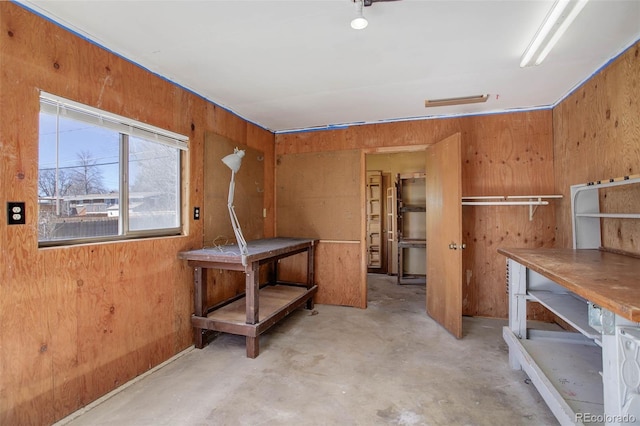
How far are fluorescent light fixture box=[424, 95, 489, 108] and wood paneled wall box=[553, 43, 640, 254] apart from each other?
0.86 m

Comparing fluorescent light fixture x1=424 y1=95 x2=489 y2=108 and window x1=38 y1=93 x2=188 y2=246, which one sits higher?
fluorescent light fixture x1=424 y1=95 x2=489 y2=108

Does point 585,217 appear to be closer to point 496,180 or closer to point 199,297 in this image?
point 496,180

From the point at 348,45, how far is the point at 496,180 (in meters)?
2.54

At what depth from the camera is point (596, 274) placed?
5.08 feet

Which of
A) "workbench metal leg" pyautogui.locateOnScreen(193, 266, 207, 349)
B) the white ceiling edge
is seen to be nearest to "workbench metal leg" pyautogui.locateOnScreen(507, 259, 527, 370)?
the white ceiling edge

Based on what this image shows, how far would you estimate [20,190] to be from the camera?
1635 millimetres

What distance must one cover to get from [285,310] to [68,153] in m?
2.25

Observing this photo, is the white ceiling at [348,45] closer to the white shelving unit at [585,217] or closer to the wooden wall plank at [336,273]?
the white shelving unit at [585,217]

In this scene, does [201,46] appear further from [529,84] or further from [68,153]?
[529,84]

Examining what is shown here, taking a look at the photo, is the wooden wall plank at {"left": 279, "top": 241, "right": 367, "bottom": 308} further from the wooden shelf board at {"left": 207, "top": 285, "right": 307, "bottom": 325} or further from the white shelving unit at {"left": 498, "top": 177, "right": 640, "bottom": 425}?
the white shelving unit at {"left": 498, "top": 177, "right": 640, "bottom": 425}

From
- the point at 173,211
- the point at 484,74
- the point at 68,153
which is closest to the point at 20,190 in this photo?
the point at 68,153

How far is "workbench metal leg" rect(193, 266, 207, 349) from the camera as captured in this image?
8.89ft

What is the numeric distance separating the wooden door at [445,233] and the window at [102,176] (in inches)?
107

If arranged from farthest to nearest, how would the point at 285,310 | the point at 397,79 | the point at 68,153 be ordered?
the point at 285,310 → the point at 397,79 → the point at 68,153
